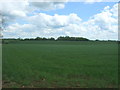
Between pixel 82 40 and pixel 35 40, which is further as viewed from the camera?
pixel 35 40

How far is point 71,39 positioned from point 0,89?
323ft

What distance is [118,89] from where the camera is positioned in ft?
23.6

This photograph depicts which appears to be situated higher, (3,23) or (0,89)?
(3,23)

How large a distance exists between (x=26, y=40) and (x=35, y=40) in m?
6.08

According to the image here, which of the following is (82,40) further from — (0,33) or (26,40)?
(0,33)

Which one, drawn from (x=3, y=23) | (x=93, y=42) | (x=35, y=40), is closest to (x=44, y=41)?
(x=35, y=40)

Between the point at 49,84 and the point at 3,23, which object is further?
the point at 3,23

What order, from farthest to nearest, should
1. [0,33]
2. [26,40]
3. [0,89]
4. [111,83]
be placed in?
[26,40], [0,33], [111,83], [0,89]

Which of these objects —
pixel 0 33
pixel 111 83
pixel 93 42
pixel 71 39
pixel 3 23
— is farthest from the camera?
pixel 93 42

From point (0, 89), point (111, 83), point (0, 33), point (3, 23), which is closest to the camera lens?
point (0, 89)

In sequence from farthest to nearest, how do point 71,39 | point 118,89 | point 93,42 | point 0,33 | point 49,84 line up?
1. point 93,42
2. point 71,39
3. point 0,33
4. point 49,84
5. point 118,89

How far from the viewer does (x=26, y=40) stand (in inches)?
4722

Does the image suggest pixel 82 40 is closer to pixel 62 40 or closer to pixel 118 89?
pixel 62 40

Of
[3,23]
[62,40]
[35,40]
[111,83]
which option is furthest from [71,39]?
[111,83]
